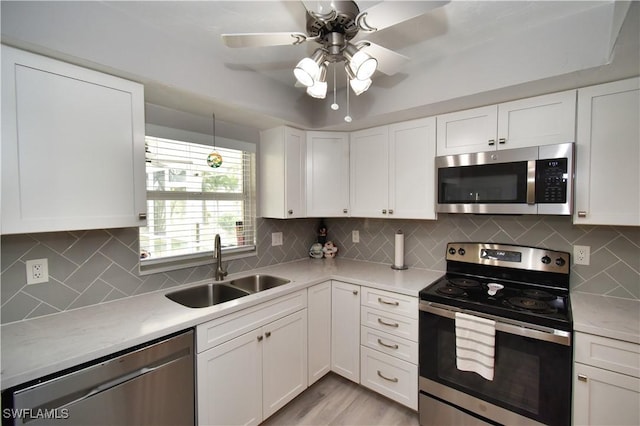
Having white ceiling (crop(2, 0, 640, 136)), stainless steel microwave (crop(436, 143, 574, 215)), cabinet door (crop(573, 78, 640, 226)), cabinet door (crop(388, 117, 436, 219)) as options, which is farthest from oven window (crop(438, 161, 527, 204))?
white ceiling (crop(2, 0, 640, 136))

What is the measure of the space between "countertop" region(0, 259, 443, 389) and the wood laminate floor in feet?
2.93

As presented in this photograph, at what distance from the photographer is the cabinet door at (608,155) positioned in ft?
4.84

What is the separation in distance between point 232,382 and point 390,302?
1135 millimetres

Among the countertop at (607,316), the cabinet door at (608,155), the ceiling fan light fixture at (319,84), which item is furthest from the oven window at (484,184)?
the ceiling fan light fixture at (319,84)

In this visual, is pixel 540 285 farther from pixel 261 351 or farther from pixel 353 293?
pixel 261 351

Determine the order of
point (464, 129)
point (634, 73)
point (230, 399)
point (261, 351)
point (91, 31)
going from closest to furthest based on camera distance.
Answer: point (91, 31), point (634, 73), point (230, 399), point (261, 351), point (464, 129)

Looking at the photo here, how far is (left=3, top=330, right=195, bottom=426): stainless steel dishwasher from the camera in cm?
104

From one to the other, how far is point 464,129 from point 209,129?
1885mm

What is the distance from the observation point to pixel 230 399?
163 centimetres

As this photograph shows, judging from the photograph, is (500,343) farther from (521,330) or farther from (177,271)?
(177,271)

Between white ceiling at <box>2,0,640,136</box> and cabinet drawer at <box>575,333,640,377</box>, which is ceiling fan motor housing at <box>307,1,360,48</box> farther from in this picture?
cabinet drawer at <box>575,333,640,377</box>

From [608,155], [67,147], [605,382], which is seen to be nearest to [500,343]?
[605,382]

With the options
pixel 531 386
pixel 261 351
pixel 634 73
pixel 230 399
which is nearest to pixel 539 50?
pixel 634 73

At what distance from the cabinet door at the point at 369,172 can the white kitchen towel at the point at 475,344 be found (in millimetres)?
1010
